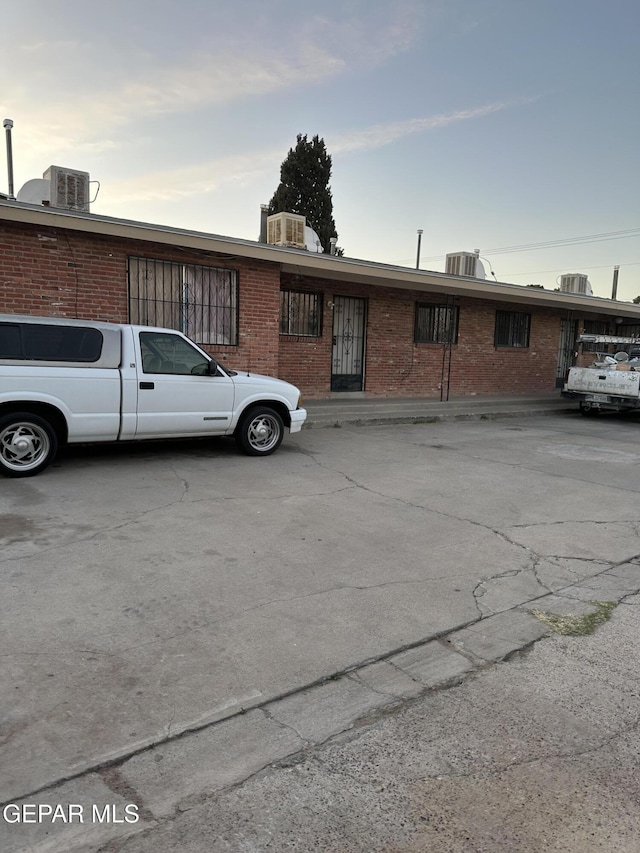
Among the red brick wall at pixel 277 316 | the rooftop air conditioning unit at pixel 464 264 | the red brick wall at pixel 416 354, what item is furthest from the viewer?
the rooftop air conditioning unit at pixel 464 264

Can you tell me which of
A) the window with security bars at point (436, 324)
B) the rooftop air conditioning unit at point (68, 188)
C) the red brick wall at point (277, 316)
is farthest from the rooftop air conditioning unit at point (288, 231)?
the window with security bars at point (436, 324)

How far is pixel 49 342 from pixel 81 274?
3.46 m

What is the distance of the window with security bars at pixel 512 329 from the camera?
60.8 ft

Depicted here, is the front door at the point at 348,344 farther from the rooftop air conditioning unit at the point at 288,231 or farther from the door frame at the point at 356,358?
the rooftop air conditioning unit at the point at 288,231

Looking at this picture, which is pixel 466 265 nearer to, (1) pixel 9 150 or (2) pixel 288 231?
(2) pixel 288 231

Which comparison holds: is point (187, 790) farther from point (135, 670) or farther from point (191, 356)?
point (191, 356)

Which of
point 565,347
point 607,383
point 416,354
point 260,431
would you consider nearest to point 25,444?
point 260,431

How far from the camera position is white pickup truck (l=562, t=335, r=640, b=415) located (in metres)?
15.3

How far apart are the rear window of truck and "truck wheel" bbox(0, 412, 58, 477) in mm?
738

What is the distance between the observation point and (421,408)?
48.3 feet

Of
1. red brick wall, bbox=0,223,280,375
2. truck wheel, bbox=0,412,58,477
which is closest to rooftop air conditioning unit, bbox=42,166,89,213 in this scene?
red brick wall, bbox=0,223,280,375

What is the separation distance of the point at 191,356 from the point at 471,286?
362 inches

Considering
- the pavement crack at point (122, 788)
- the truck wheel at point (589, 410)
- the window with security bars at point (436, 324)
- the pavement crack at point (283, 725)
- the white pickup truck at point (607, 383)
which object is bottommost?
the pavement crack at point (122, 788)

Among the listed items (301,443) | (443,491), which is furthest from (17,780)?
(301,443)
